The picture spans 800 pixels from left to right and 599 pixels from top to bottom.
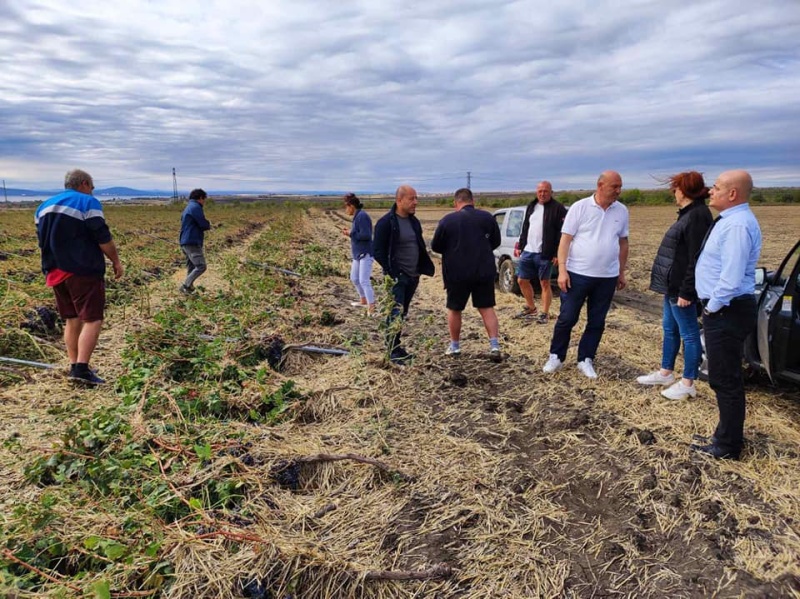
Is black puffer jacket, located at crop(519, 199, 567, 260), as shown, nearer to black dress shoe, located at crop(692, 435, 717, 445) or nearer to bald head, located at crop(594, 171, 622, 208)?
bald head, located at crop(594, 171, 622, 208)

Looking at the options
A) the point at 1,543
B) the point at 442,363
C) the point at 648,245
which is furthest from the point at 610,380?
the point at 648,245

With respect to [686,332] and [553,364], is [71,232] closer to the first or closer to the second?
[553,364]

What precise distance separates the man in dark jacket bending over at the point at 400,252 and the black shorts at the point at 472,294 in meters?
0.41

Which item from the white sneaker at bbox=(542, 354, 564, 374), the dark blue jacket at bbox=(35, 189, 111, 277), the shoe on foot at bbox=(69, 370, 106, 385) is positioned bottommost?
the white sneaker at bbox=(542, 354, 564, 374)

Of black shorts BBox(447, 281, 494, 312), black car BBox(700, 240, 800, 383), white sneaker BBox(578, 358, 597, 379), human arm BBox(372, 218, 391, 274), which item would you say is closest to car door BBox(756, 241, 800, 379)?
black car BBox(700, 240, 800, 383)

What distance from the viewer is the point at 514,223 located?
9.41 m

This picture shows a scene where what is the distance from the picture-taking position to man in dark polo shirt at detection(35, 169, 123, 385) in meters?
4.48

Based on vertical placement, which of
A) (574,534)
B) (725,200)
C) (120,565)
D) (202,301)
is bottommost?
(574,534)

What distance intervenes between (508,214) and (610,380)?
525cm

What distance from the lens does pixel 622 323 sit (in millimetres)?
7238

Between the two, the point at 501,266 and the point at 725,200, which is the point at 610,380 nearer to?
the point at 725,200

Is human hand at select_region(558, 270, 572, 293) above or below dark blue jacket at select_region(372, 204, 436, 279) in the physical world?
below

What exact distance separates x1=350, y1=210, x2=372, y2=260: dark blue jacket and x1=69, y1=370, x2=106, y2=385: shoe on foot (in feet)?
11.6

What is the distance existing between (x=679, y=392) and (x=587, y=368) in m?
0.81
